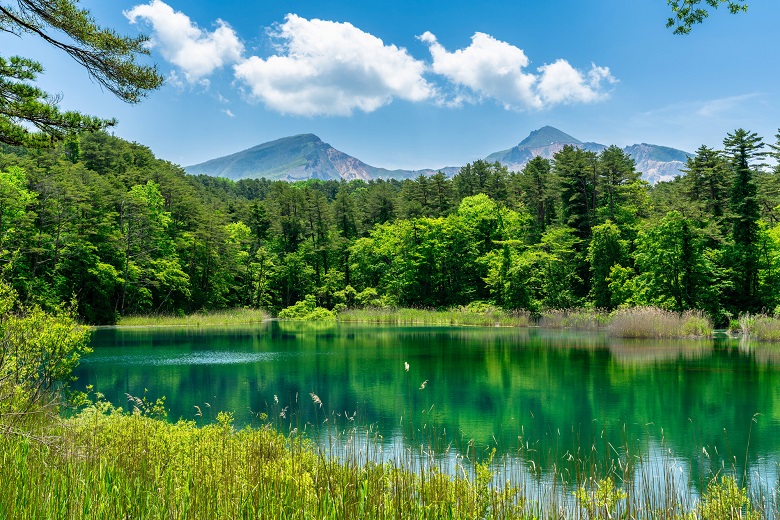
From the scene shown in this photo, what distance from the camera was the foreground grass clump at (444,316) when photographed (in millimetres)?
38312

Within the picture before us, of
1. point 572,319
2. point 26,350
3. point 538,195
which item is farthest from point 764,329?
point 538,195

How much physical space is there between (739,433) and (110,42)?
11.4m

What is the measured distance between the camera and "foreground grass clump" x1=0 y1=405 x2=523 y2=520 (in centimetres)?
385

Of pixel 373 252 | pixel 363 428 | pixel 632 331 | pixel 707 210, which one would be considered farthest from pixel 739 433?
pixel 373 252

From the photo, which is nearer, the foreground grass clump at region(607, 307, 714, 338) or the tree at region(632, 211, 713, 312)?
the foreground grass clump at region(607, 307, 714, 338)

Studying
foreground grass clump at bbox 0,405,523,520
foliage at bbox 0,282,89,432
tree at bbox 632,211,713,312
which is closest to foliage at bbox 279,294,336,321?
tree at bbox 632,211,713,312

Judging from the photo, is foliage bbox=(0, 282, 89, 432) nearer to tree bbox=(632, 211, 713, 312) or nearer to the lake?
the lake

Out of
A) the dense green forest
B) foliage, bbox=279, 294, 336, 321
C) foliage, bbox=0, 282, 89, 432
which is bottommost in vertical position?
foliage, bbox=279, 294, 336, 321

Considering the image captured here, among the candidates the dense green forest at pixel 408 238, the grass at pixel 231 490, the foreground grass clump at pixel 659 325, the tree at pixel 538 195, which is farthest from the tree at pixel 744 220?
the grass at pixel 231 490

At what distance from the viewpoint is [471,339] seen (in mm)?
28000

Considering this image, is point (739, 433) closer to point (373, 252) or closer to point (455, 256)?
point (455, 256)

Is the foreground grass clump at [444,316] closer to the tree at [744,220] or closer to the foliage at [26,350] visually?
the tree at [744,220]

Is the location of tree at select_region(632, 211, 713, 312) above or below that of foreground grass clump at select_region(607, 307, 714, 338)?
above

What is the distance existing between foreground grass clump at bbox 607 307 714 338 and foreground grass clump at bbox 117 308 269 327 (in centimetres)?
2786
